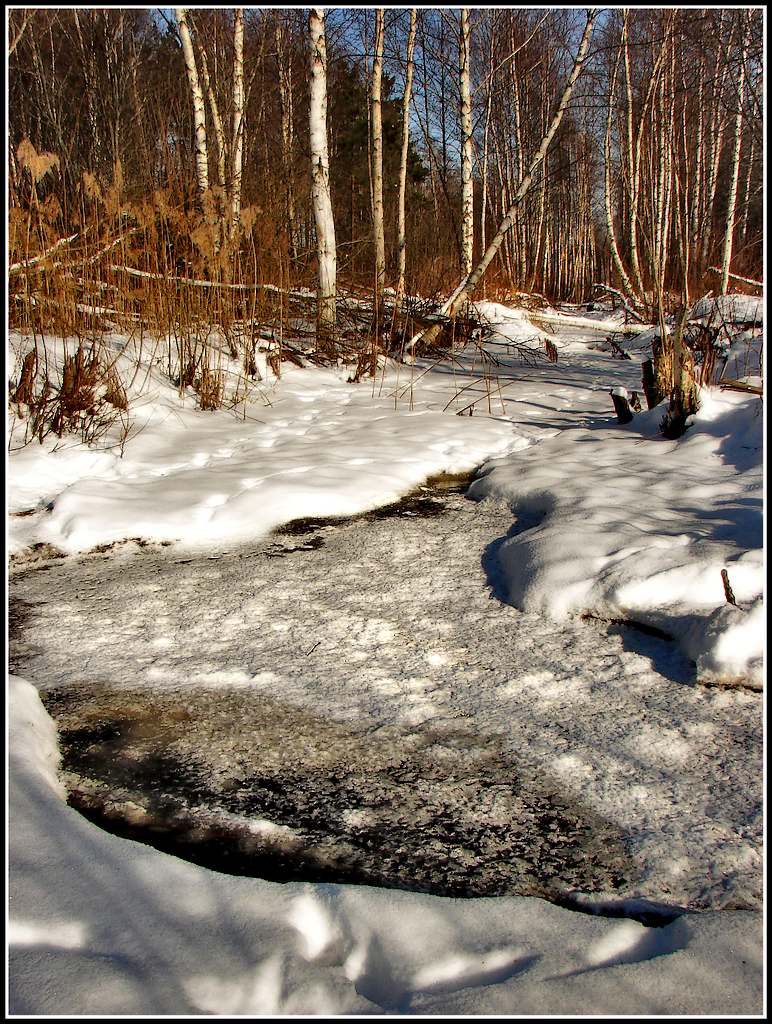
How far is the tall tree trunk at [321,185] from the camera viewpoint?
5.42 meters

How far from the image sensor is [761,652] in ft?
4.91

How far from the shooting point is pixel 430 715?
1.45 m

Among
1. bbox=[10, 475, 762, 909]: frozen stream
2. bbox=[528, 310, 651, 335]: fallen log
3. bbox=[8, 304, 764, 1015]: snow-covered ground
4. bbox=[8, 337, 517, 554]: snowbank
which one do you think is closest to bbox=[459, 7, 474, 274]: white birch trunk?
bbox=[528, 310, 651, 335]: fallen log

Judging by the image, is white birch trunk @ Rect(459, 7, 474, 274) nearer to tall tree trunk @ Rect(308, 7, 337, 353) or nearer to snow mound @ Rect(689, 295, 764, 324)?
tall tree trunk @ Rect(308, 7, 337, 353)

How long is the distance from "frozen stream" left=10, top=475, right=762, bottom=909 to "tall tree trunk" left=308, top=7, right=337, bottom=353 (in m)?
3.97

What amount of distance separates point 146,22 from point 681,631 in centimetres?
2054

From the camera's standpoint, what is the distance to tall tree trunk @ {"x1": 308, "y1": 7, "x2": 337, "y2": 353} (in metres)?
5.42

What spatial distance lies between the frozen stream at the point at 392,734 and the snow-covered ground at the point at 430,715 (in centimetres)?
1

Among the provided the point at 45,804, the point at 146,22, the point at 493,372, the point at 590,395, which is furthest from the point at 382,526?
the point at 146,22

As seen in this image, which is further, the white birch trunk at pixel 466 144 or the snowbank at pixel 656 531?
the white birch trunk at pixel 466 144

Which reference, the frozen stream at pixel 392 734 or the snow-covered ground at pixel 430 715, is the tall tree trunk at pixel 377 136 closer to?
the snow-covered ground at pixel 430 715

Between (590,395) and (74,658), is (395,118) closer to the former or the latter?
(590,395)

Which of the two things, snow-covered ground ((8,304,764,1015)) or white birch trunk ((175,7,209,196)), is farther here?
white birch trunk ((175,7,209,196))

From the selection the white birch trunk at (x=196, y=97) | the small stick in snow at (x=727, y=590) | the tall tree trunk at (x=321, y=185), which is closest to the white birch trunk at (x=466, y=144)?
the tall tree trunk at (x=321, y=185)
